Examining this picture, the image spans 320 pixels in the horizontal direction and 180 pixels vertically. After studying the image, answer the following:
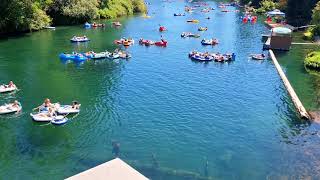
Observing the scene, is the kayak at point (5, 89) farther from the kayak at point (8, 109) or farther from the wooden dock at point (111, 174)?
the wooden dock at point (111, 174)

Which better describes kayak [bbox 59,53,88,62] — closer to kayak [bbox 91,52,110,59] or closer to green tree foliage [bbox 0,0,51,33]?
kayak [bbox 91,52,110,59]

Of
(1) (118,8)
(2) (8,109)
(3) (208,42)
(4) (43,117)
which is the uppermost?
(1) (118,8)

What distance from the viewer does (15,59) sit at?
78.6 m

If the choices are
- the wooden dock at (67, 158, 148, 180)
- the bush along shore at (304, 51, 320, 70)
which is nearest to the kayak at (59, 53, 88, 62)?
the bush along shore at (304, 51, 320, 70)

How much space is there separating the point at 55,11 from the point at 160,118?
76.4 meters

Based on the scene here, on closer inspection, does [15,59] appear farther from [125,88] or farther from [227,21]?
[227,21]

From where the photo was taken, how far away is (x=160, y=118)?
51.9 m

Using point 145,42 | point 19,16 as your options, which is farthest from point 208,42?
point 19,16

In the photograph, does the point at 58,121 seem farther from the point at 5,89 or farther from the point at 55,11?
the point at 55,11

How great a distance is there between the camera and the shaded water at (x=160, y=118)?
41.0 meters

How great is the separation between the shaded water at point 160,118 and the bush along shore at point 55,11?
11408 millimetres

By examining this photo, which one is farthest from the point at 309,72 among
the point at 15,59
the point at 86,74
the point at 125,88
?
the point at 15,59

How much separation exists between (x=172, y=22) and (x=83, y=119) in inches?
3528

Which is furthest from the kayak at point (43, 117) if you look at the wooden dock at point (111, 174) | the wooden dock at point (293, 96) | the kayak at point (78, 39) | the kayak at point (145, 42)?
the kayak at point (145, 42)
